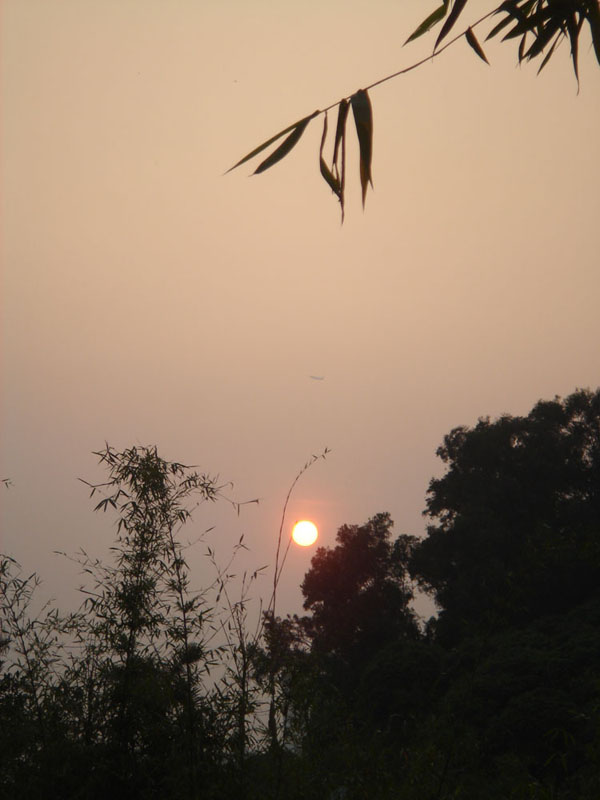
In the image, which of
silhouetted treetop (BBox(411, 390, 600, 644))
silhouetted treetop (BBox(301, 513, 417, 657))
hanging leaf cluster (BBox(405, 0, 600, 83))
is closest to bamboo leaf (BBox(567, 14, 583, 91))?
hanging leaf cluster (BBox(405, 0, 600, 83))

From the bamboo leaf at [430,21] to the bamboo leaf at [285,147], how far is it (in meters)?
0.64

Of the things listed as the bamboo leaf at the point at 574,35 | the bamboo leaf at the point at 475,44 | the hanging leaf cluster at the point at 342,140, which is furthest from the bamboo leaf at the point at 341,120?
the bamboo leaf at the point at 574,35

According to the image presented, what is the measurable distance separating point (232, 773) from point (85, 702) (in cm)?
123

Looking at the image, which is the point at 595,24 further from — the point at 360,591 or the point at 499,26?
the point at 360,591

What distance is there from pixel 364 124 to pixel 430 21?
0.73m

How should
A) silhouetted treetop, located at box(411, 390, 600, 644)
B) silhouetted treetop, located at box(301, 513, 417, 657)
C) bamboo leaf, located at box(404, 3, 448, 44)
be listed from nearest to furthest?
bamboo leaf, located at box(404, 3, 448, 44)
silhouetted treetop, located at box(411, 390, 600, 644)
silhouetted treetop, located at box(301, 513, 417, 657)

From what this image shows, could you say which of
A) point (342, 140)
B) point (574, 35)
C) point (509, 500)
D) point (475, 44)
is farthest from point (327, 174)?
point (509, 500)

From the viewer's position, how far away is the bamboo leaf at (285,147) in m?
2.41

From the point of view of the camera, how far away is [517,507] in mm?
28266

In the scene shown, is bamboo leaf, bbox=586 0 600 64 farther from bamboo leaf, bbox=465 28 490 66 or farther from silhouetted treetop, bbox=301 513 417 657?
silhouetted treetop, bbox=301 513 417 657

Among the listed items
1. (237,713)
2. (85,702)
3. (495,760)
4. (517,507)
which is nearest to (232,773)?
(237,713)

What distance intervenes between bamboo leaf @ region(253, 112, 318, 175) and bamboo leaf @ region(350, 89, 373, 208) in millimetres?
142

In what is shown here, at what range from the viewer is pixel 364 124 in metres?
2.38

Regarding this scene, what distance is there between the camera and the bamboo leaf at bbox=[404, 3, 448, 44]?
2732 millimetres
